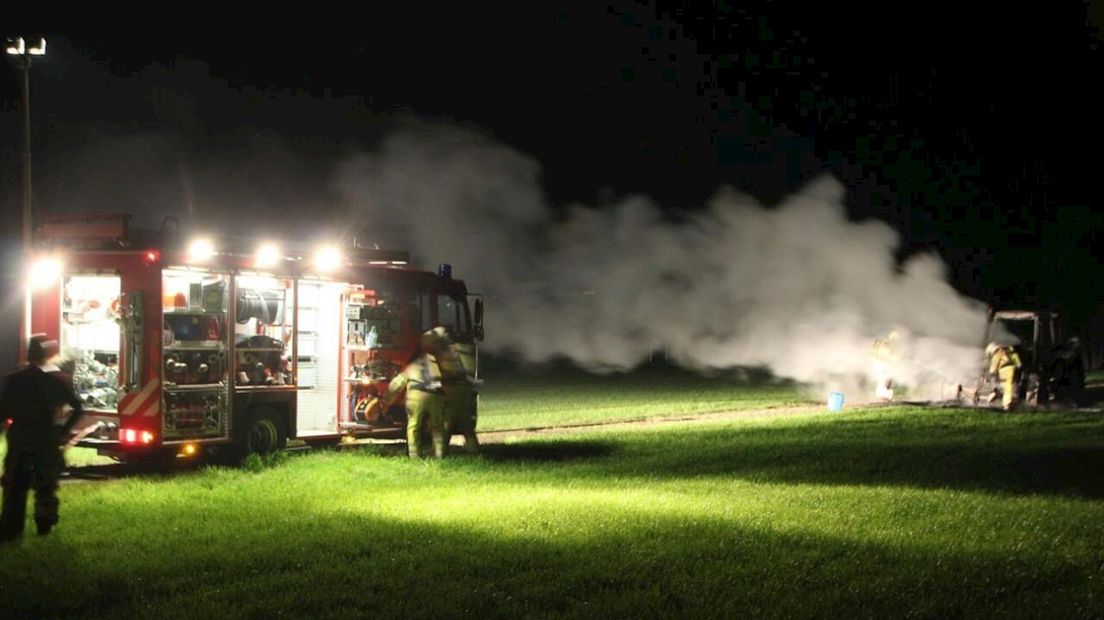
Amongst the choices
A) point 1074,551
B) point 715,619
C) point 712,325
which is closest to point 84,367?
point 715,619

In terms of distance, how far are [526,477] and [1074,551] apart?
657 centimetres

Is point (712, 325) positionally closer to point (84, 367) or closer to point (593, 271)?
point (593, 271)

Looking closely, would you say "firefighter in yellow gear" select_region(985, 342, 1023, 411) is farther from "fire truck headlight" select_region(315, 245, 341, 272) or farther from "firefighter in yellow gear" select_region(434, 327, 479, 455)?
"fire truck headlight" select_region(315, 245, 341, 272)

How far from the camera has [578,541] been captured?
371 inches

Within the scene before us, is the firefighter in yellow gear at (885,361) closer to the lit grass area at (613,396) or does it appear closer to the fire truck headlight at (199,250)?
the lit grass area at (613,396)

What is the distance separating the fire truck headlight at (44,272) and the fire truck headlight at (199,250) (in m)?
1.75

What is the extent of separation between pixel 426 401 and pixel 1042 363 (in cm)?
1644

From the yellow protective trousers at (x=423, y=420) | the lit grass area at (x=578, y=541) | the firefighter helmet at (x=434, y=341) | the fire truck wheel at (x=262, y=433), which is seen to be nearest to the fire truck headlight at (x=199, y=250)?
the fire truck wheel at (x=262, y=433)

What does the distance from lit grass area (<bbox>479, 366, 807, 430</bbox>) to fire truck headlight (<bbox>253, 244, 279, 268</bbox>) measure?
24.1ft

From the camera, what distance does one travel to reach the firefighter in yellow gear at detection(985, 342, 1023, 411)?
24.5 meters

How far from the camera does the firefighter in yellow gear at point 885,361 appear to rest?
89.6 feet

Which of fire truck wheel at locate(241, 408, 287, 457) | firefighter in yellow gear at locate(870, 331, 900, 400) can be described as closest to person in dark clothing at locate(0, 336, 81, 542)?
fire truck wheel at locate(241, 408, 287, 457)

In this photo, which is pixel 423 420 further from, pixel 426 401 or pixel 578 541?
pixel 578 541

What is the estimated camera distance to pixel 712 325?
125 ft
